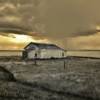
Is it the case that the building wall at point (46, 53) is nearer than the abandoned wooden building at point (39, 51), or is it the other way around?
the abandoned wooden building at point (39, 51)

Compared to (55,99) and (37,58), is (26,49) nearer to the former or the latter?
(37,58)

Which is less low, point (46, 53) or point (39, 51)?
point (39, 51)

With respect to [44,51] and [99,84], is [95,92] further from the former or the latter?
[44,51]

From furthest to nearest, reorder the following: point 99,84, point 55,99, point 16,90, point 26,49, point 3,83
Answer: point 26,49
point 3,83
point 99,84
point 16,90
point 55,99

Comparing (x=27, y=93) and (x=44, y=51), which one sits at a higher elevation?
(x=44, y=51)

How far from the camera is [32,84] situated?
3325 cm

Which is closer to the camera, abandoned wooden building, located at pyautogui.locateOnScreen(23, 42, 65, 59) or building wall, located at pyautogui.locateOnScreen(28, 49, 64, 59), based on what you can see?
abandoned wooden building, located at pyautogui.locateOnScreen(23, 42, 65, 59)

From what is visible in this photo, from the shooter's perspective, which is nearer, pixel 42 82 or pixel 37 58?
pixel 42 82

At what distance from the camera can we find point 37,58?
84250mm

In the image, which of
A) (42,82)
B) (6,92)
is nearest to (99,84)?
(42,82)

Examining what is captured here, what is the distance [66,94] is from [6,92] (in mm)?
6133

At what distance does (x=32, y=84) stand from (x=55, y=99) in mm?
9262

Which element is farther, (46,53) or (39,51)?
(46,53)

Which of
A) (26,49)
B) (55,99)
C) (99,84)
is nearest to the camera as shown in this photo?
(55,99)
